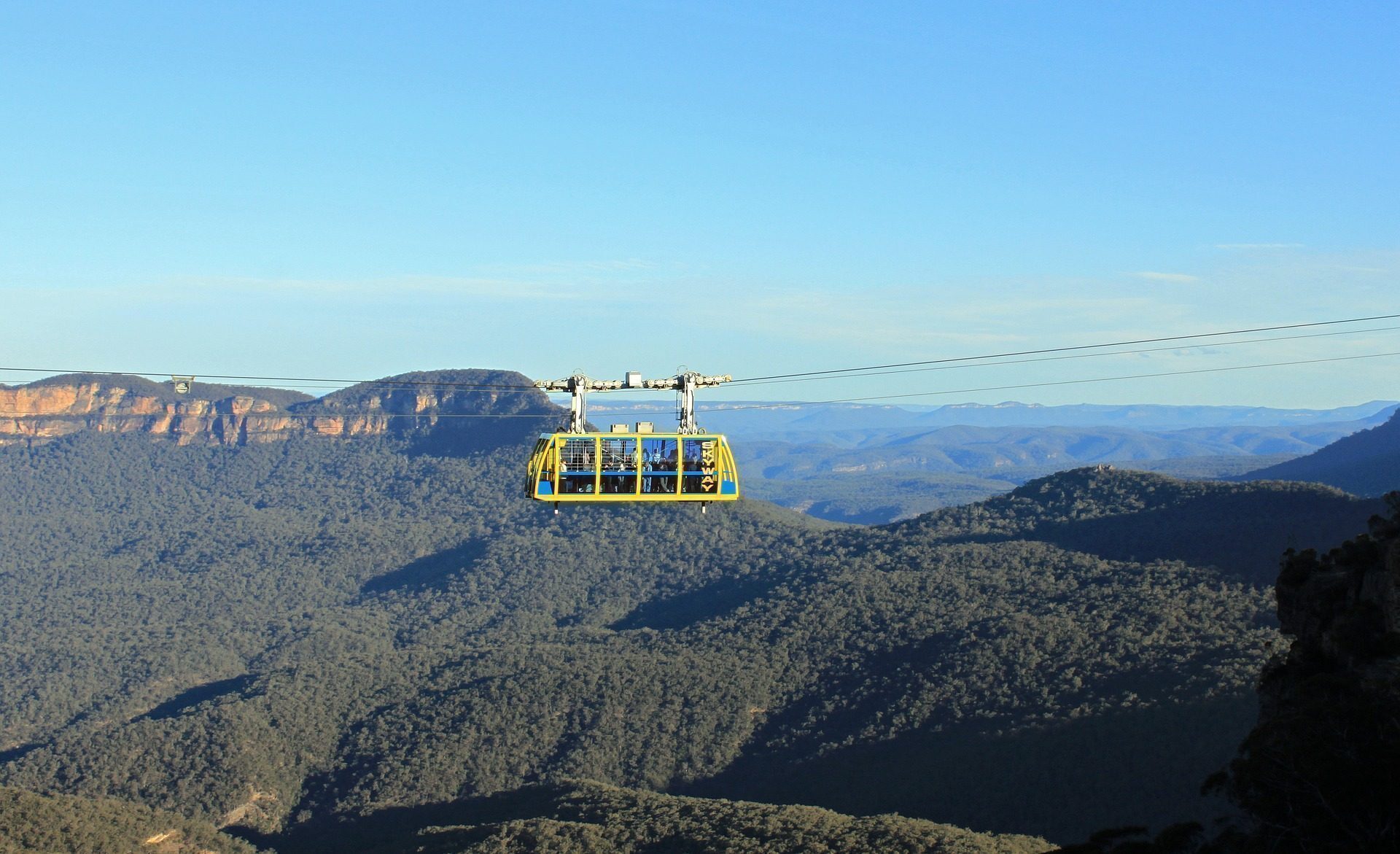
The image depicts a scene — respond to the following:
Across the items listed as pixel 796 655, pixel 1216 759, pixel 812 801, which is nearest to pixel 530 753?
pixel 796 655

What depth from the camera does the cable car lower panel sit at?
57406mm

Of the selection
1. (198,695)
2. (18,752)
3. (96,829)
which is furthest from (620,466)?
(198,695)

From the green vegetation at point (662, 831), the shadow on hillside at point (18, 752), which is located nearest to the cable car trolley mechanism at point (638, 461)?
the green vegetation at point (662, 831)

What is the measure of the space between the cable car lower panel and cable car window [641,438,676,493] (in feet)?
0.11

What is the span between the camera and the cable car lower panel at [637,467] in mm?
57406

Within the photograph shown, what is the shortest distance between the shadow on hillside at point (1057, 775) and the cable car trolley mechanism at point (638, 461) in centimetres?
4237

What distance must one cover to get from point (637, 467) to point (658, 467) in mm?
952

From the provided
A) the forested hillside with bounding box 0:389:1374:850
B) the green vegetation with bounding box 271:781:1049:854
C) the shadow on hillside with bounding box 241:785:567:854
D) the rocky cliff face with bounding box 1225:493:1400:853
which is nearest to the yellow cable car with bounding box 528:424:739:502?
the rocky cliff face with bounding box 1225:493:1400:853

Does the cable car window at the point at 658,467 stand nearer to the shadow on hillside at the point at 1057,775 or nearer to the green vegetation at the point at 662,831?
the green vegetation at the point at 662,831

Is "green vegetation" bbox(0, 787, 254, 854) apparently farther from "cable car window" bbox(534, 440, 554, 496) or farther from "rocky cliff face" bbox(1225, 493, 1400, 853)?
"rocky cliff face" bbox(1225, 493, 1400, 853)

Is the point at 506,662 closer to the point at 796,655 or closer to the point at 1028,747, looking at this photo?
the point at 796,655

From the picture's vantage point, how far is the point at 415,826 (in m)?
120

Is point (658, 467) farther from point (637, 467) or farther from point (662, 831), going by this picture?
point (662, 831)

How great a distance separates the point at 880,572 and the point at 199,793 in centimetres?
8797
